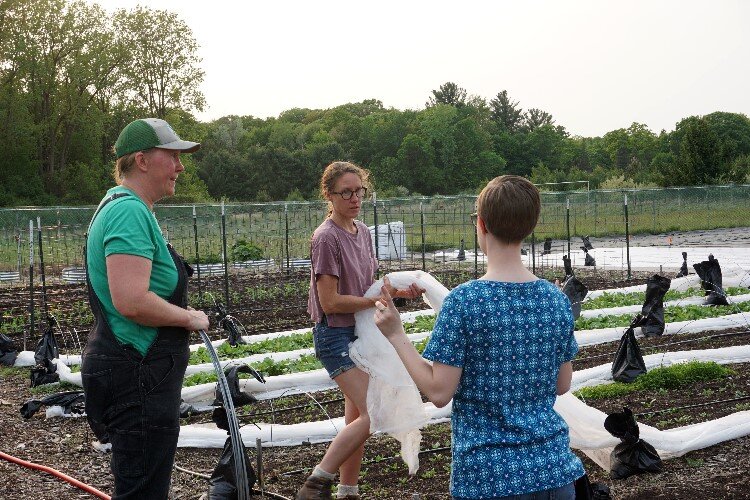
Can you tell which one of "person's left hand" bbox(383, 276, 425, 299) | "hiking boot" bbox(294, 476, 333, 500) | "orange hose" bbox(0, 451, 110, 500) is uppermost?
"person's left hand" bbox(383, 276, 425, 299)

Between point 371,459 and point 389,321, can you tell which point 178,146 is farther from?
point 371,459

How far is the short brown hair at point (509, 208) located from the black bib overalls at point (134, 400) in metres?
1.10

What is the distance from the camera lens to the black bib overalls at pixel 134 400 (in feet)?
8.96

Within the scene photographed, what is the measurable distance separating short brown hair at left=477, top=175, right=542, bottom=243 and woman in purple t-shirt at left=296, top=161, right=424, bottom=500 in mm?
1478

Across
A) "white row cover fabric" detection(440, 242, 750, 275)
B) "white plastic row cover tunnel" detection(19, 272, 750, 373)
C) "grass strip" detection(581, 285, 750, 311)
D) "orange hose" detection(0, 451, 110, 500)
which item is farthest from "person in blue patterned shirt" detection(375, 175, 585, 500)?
"white row cover fabric" detection(440, 242, 750, 275)

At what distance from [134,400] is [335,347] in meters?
→ 1.25

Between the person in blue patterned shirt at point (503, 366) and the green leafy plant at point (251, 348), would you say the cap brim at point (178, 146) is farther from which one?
the green leafy plant at point (251, 348)

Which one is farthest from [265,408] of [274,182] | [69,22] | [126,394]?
[274,182]

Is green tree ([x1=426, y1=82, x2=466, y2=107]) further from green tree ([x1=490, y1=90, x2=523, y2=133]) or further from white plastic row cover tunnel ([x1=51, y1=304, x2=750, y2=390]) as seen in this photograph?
white plastic row cover tunnel ([x1=51, y1=304, x2=750, y2=390])

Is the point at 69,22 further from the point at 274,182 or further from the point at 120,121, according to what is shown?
the point at 274,182

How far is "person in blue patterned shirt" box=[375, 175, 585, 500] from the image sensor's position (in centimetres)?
225

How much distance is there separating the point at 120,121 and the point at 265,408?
116ft

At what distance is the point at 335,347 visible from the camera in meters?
3.84

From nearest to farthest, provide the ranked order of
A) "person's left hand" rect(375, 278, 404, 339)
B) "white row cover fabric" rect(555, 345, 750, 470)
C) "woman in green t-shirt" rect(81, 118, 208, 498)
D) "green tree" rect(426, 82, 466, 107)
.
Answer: "person's left hand" rect(375, 278, 404, 339), "woman in green t-shirt" rect(81, 118, 208, 498), "white row cover fabric" rect(555, 345, 750, 470), "green tree" rect(426, 82, 466, 107)
